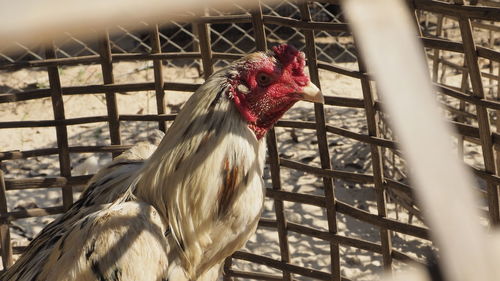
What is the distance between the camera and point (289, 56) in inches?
101

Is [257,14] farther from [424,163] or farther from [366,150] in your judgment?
[366,150]

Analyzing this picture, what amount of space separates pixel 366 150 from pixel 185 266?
337 cm

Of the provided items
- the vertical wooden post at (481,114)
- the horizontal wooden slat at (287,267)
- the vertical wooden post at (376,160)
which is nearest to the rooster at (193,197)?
the vertical wooden post at (376,160)

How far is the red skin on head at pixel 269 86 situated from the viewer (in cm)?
250

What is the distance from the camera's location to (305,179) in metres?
5.39

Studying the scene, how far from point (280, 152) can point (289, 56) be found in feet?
10.5

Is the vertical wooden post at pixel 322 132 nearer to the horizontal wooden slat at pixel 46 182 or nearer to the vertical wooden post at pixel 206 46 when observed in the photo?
the vertical wooden post at pixel 206 46

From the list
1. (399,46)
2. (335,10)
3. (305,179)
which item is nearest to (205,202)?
(399,46)

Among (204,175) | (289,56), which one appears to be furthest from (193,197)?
(289,56)

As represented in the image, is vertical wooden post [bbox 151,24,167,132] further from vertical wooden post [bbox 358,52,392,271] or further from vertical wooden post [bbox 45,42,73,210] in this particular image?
vertical wooden post [bbox 358,52,392,271]

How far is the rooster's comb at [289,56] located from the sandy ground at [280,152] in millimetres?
806

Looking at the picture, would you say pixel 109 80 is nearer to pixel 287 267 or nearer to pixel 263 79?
pixel 263 79

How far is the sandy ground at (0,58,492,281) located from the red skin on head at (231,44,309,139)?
0.73m

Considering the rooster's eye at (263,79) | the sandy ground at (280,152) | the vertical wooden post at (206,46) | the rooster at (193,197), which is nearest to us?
the rooster at (193,197)
